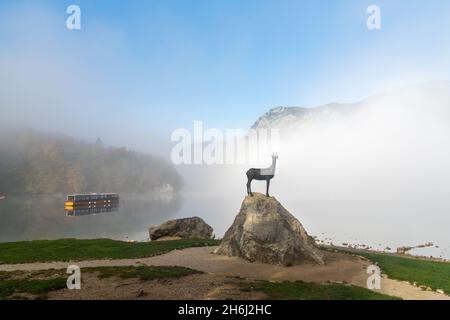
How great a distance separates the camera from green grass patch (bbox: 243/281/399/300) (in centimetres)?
1867

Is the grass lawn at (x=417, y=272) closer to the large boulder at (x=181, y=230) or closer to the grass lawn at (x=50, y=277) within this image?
the grass lawn at (x=50, y=277)

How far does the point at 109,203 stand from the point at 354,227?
354 feet

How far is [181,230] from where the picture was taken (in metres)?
49.8

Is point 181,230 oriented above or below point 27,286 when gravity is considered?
below

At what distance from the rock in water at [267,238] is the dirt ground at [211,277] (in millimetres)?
1031

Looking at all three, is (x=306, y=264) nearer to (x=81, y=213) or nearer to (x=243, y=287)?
(x=243, y=287)

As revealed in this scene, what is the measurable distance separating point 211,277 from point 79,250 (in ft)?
61.9

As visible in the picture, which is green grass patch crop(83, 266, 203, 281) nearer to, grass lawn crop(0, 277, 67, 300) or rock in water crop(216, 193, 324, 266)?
grass lawn crop(0, 277, 67, 300)

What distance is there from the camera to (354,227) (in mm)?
83562

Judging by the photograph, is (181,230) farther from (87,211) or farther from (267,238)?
(87,211)

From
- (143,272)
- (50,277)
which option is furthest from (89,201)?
(143,272)

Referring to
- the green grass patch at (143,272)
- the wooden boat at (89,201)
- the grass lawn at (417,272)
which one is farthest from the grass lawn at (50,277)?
the wooden boat at (89,201)

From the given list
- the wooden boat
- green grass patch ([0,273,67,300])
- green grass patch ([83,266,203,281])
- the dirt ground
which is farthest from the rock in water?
the wooden boat
